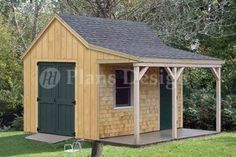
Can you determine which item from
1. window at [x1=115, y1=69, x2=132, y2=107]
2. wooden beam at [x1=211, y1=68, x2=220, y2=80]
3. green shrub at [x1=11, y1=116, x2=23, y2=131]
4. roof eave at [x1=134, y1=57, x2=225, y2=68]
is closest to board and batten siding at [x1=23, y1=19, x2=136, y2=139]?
roof eave at [x1=134, y1=57, x2=225, y2=68]

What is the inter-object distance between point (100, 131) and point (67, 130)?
3.12 ft

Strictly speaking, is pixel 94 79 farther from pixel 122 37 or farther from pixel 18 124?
pixel 18 124

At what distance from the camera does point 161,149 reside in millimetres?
14969

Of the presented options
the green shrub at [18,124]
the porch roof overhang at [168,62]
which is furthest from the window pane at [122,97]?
the green shrub at [18,124]

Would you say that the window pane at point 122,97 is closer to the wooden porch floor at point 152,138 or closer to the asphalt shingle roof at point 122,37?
the wooden porch floor at point 152,138

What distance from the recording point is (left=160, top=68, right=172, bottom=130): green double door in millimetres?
14477

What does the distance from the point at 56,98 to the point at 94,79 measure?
1.43 m

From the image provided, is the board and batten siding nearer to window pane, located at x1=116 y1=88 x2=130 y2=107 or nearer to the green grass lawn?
window pane, located at x1=116 y1=88 x2=130 y2=107

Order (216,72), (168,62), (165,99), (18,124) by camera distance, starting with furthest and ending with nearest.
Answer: (18,124)
(165,99)
(216,72)
(168,62)

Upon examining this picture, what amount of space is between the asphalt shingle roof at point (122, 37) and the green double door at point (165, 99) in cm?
85

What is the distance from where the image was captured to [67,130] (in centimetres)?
1266

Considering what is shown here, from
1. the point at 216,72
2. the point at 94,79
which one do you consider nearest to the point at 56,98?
the point at 94,79

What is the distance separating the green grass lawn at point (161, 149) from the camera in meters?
14.5

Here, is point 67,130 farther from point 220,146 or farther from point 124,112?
point 220,146
